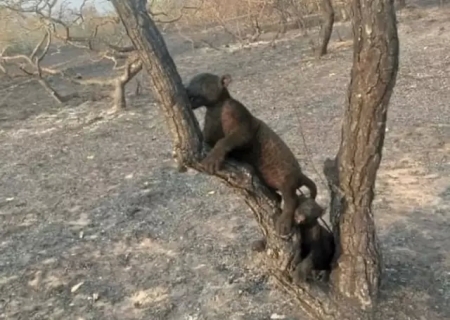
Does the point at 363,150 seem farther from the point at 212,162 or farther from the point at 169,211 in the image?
the point at 169,211

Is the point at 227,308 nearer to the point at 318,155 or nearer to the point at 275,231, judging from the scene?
the point at 275,231

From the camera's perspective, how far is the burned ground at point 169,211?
4.39m

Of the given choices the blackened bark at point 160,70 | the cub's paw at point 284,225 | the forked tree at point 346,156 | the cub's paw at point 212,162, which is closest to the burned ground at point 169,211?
the forked tree at point 346,156

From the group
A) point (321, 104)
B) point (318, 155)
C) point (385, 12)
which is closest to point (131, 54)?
point (321, 104)

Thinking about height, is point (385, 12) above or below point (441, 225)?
above

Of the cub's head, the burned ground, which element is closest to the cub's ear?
the cub's head

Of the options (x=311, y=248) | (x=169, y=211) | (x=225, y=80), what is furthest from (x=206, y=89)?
(x=169, y=211)

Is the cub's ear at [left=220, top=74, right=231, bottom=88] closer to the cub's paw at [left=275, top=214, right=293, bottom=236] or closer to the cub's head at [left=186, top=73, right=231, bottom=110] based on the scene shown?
the cub's head at [left=186, top=73, right=231, bottom=110]

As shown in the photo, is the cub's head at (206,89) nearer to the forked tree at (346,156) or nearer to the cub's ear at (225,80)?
the cub's ear at (225,80)

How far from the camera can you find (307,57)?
1269cm

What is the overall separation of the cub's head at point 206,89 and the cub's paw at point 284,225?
2.44ft

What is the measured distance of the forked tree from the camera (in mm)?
2953

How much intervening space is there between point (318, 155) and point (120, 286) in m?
3.04

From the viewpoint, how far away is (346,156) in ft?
11.0
